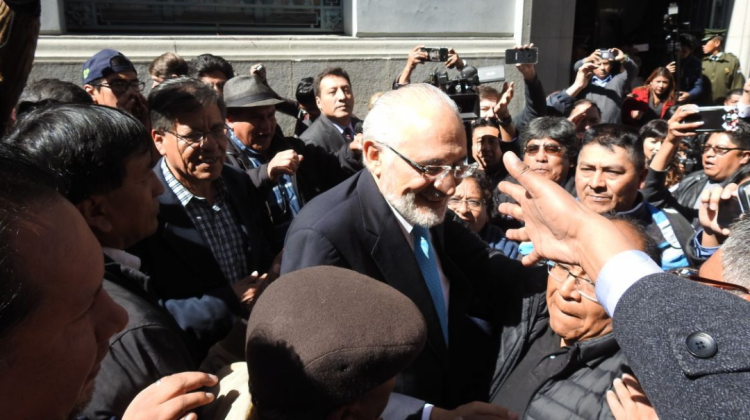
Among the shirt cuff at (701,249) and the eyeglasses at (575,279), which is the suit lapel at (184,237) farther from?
the shirt cuff at (701,249)

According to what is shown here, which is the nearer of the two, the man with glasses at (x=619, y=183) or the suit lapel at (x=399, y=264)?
the suit lapel at (x=399, y=264)

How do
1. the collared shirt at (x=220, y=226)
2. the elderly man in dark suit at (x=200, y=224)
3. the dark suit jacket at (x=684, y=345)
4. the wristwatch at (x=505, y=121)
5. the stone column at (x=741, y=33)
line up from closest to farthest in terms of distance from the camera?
the dark suit jacket at (x=684, y=345) < the elderly man in dark suit at (x=200, y=224) < the collared shirt at (x=220, y=226) < the wristwatch at (x=505, y=121) < the stone column at (x=741, y=33)

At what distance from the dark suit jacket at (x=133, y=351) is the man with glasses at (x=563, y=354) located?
1.05 meters

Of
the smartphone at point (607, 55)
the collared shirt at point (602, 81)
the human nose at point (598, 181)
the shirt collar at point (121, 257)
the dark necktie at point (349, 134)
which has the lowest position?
the dark necktie at point (349, 134)

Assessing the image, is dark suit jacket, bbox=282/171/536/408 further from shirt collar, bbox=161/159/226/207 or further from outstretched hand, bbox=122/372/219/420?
outstretched hand, bbox=122/372/219/420

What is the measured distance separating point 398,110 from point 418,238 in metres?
0.48

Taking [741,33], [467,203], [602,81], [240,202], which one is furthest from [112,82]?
[741,33]

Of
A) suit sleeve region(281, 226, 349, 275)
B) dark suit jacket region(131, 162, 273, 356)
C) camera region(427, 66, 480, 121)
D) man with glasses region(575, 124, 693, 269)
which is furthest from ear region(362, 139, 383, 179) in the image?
camera region(427, 66, 480, 121)

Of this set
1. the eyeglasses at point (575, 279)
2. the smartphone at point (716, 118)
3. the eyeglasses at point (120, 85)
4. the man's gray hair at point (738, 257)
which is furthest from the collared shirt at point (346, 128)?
the man's gray hair at point (738, 257)

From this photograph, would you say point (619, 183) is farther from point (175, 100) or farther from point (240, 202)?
point (175, 100)

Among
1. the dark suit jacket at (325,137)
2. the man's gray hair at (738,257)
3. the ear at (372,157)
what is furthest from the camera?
the dark suit jacket at (325,137)

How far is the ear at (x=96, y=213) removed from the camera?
5.32ft

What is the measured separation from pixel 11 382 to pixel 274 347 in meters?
0.42

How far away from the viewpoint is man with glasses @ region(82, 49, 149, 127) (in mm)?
3416
